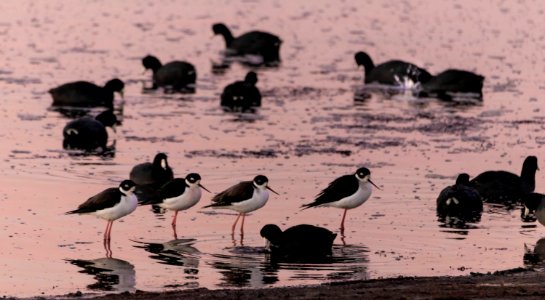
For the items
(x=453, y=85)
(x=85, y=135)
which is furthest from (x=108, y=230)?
(x=453, y=85)

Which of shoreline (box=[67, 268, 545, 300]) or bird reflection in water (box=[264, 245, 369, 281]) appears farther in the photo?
bird reflection in water (box=[264, 245, 369, 281])

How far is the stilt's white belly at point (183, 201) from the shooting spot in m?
22.0

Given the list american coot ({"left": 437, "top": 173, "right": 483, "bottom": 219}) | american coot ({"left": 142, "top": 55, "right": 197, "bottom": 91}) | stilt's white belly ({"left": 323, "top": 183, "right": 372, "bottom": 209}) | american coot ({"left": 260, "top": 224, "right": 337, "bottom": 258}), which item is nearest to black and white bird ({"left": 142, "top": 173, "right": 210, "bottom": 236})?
stilt's white belly ({"left": 323, "top": 183, "right": 372, "bottom": 209})

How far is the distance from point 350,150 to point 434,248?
8.67 m

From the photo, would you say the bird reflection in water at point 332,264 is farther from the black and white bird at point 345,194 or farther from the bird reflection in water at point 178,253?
the black and white bird at point 345,194

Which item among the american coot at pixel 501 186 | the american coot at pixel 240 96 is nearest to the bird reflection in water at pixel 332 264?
the american coot at pixel 501 186

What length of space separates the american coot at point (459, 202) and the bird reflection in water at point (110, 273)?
6.01 metres

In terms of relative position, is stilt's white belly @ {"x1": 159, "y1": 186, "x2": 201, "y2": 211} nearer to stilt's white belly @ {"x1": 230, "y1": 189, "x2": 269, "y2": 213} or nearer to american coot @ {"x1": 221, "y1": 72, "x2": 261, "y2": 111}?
stilt's white belly @ {"x1": 230, "y1": 189, "x2": 269, "y2": 213}

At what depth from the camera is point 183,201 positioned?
2197 centimetres

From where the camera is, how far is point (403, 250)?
20.0 meters

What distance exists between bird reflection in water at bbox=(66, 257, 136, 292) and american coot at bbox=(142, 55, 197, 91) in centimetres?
1951

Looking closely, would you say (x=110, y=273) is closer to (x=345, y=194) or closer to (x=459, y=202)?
(x=345, y=194)

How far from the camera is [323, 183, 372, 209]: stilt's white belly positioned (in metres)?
22.1

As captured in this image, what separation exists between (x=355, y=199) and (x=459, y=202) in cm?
176
